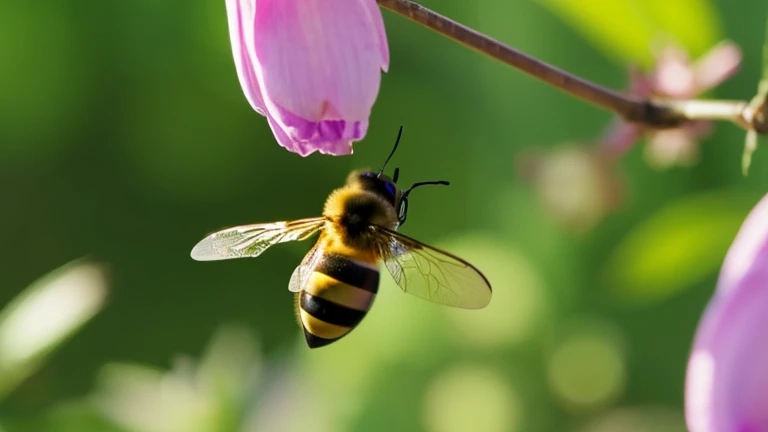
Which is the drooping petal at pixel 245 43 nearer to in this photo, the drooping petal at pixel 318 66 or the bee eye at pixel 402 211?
the drooping petal at pixel 318 66

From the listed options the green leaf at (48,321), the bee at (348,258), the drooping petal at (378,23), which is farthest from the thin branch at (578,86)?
the green leaf at (48,321)

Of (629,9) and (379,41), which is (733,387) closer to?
(379,41)

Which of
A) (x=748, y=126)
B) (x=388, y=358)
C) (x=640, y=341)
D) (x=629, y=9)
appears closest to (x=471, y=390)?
(x=388, y=358)

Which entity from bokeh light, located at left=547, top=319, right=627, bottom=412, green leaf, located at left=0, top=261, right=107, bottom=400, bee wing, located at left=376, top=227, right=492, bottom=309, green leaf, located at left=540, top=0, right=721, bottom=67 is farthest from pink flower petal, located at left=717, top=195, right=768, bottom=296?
bokeh light, located at left=547, top=319, right=627, bottom=412

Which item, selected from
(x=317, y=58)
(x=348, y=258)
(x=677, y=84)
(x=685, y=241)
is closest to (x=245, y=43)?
(x=317, y=58)

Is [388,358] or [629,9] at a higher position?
[629,9]

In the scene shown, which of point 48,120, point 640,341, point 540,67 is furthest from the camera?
point 48,120

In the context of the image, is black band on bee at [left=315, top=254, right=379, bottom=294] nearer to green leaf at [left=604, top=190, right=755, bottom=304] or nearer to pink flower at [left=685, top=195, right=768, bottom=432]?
pink flower at [left=685, top=195, right=768, bottom=432]
